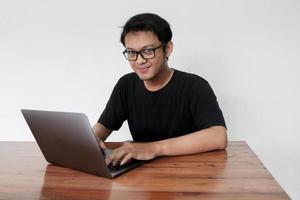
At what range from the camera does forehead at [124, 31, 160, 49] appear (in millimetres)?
1289

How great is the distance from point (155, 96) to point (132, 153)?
551mm

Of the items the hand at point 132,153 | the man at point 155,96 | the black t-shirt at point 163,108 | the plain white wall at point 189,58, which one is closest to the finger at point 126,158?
the hand at point 132,153

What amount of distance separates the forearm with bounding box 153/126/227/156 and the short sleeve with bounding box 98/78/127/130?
536 mm

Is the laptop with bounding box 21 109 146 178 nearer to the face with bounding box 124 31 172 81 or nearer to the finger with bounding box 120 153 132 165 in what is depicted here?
the finger with bounding box 120 153 132 165

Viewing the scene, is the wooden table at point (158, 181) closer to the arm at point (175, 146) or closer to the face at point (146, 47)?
the arm at point (175, 146)

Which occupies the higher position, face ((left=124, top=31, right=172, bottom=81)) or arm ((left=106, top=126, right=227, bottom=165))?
face ((left=124, top=31, right=172, bottom=81))

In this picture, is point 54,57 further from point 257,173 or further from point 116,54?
point 257,173

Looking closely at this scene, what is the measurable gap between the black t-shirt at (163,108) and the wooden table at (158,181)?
1.33ft

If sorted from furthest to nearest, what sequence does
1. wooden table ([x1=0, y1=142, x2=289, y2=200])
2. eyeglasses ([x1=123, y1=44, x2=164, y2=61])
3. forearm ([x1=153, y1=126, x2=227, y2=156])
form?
1. eyeglasses ([x1=123, y1=44, x2=164, y2=61])
2. forearm ([x1=153, y1=126, x2=227, y2=156])
3. wooden table ([x1=0, y1=142, x2=289, y2=200])

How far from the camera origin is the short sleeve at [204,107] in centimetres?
120

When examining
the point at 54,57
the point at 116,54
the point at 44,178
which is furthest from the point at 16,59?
the point at 44,178

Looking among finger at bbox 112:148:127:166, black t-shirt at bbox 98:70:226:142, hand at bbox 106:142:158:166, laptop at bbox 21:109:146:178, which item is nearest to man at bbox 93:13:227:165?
black t-shirt at bbox 98:70:226:142

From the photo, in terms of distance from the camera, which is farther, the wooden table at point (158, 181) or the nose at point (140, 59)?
the nose at point (140, 59)

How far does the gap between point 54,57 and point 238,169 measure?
5.32ft
